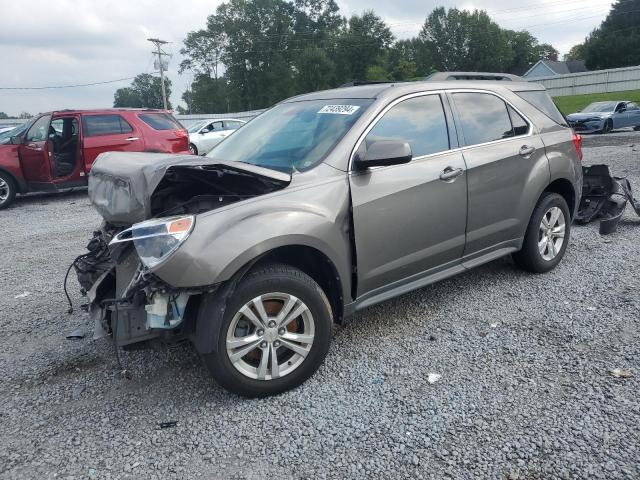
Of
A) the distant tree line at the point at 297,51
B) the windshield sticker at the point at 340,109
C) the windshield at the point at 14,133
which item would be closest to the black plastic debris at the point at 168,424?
the windshield sticker at the point at 340,109

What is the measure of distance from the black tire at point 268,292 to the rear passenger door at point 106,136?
8707mm

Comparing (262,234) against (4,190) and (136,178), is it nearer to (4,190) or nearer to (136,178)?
(136,178)

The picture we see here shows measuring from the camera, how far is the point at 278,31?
240 ft

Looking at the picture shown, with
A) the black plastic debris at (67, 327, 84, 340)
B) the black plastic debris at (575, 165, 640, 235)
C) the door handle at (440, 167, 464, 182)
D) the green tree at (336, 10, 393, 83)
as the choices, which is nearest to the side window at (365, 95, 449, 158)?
the door handle at (440, 167, 464, 182)

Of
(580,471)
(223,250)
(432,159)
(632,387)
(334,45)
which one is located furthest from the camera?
(334,45)

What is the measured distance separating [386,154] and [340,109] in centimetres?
71

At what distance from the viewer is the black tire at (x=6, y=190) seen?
32.8 feet

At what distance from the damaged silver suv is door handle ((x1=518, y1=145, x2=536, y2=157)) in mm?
16

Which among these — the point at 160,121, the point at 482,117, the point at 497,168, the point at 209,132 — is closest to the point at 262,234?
the point at 497,168

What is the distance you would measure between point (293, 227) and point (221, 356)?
84cm

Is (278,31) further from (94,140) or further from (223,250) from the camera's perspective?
(223,250)

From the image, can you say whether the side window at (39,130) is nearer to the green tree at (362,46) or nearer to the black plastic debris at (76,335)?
the black plastic debris at (76,335)

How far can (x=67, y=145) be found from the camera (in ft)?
34.8

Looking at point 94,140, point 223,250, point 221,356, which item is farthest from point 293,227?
point 94,140
